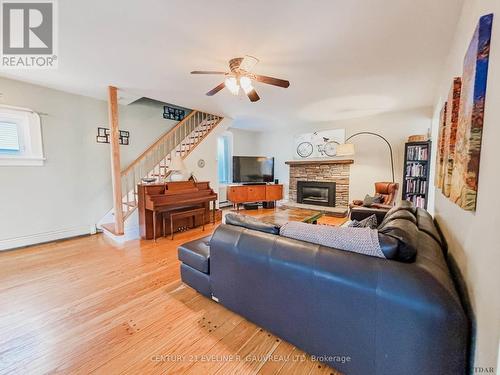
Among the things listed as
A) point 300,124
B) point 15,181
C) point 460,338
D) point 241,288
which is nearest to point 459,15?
point 460,338

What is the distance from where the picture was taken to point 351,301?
1.14 metres

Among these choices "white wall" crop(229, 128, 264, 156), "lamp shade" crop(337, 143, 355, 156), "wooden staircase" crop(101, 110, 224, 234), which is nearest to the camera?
"wooden staircase" crop(101, 110, 224, 234)

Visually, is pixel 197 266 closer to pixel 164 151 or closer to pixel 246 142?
pixel 164 151

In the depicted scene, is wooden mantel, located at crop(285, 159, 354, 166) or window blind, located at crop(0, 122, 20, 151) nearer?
window blind, located at crop(0, 122, 20, 151)

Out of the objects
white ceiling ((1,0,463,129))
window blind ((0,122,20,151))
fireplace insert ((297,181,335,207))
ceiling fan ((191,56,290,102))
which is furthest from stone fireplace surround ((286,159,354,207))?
window blind ((0,122,20,151))

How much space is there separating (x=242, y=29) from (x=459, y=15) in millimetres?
1767

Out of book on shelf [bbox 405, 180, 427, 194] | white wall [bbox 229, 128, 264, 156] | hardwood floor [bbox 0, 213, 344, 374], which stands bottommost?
hardwood floor [bbox 0, 213, 344, 374]

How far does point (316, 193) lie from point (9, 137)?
20.2ft

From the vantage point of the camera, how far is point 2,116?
10.0 ft

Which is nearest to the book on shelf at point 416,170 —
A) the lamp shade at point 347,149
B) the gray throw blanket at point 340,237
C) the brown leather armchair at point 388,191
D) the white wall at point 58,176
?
the brown leather armchair at point 388,191

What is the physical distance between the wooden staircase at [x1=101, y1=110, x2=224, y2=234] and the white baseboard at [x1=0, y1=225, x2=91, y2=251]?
0.39 metres

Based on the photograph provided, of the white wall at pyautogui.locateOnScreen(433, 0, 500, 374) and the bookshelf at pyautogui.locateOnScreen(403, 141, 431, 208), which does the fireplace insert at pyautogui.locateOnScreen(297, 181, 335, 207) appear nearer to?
the bookshelf at pyautogui.locateOnScreen(403, 141, 431, 208)

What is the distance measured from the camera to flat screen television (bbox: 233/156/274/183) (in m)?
6.18

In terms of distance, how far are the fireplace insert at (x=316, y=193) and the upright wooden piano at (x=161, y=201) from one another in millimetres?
3188
